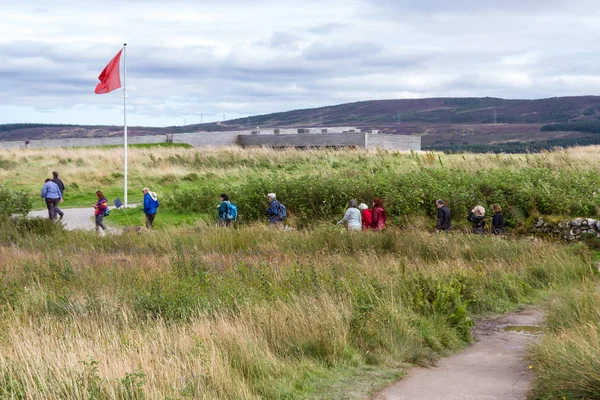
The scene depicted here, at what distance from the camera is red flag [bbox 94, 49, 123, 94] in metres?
26.2

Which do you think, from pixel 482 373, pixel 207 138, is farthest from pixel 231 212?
pixel 207 138

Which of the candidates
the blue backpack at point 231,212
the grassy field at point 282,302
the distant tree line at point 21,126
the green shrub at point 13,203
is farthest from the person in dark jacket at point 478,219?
the distant tree line at point 21,126

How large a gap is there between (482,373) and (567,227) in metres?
11.4

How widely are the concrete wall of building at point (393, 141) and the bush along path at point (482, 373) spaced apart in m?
47.4

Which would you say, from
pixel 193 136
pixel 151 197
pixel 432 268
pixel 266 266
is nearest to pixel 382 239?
pixel 432 268

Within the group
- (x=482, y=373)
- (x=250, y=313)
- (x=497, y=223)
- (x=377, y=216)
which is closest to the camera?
(x=482, y=373)

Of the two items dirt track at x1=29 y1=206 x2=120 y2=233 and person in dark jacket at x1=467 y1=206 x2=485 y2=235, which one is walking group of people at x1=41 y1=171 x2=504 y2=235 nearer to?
person in dark jacket at x1=467 y1=206 x2=485 y2=235

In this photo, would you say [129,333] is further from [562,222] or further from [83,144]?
[83,144]

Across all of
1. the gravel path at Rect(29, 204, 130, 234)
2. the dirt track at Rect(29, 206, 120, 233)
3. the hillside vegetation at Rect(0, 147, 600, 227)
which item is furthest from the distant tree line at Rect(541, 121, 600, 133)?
the dirt track at Rect(29, 206, 120, 233)

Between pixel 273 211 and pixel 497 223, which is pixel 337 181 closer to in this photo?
pixel 273 211

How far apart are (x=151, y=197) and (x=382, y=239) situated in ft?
26.9

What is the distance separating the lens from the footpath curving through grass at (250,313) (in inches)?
256

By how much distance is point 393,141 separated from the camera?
203ft

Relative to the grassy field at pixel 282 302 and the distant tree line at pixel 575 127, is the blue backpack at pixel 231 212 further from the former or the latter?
the distant tree line at pixel 575 127
